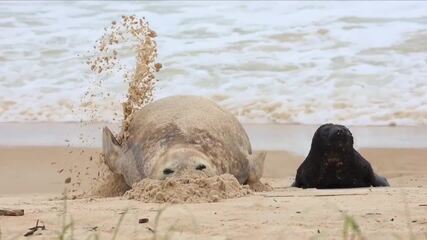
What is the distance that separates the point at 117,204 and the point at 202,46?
8729 millimetres

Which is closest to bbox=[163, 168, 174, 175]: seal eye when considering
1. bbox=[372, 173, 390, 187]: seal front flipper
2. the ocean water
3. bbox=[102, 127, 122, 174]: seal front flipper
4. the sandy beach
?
the sandy beach

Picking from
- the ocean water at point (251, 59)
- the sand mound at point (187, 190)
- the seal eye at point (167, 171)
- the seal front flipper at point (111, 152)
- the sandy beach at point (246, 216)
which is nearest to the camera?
the sandy beach at point (246, 216)

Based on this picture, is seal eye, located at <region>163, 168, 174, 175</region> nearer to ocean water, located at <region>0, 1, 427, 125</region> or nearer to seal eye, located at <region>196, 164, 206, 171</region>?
seal eye, located at <region>196, 164, 206, 171</region>

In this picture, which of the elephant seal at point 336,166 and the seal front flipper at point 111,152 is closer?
the seal front flipper at point 111,152

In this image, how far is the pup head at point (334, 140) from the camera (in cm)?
725

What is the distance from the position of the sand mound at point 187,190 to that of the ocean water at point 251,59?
4764 millimetres

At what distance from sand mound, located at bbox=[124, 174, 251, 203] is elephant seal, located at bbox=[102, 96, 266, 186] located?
17 centimetres

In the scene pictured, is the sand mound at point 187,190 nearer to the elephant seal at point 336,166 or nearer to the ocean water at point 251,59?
the elephant seal at point 336,166

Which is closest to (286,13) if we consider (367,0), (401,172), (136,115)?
(367,0)

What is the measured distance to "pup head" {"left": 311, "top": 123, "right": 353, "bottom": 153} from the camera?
7246mm

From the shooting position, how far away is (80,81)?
39.8ft

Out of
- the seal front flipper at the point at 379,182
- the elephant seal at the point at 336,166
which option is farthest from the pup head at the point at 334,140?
the seal front flipper at the point at 379,182

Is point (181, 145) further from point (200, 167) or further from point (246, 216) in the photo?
point (246, 216)

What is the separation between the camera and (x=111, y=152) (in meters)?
6.71
